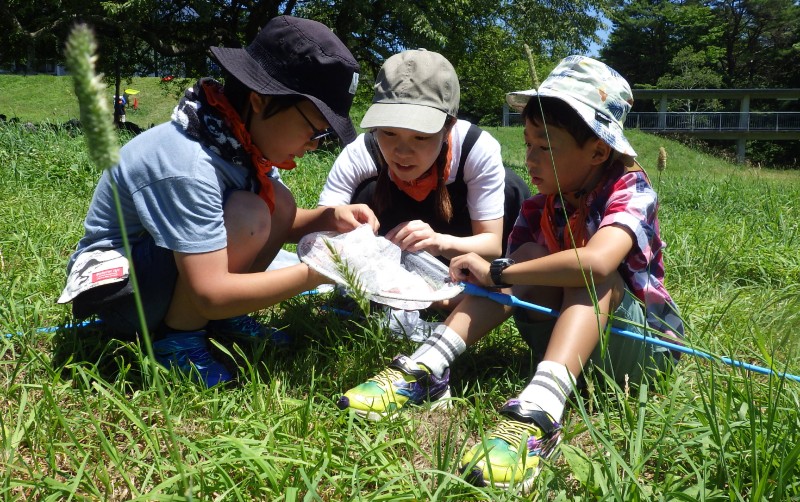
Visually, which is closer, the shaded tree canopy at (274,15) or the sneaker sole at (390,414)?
the sneaker sole at (390,414)

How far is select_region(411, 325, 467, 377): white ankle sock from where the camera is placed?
1865 mm

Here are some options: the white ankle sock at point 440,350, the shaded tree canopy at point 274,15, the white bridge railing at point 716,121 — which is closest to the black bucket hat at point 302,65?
the white ankle sock at point 440,350

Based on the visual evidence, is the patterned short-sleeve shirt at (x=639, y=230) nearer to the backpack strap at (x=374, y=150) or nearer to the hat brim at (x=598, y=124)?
the hat brim at (x=598, y=124)

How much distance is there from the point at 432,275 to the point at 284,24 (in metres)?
0.84

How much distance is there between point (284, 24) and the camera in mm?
1982

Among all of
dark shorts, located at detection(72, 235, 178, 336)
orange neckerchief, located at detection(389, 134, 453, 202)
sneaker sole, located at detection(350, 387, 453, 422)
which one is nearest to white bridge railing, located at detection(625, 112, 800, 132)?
orange neckerchief, located at detection(389, 134, 453, 202)

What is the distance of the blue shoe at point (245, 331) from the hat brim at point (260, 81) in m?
0.68

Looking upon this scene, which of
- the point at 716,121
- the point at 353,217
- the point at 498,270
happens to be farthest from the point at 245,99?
the point at 716,121

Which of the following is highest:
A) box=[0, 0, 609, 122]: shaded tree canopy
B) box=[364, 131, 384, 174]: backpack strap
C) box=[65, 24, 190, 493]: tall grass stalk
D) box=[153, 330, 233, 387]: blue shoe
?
box=[0, 0, 609, 122]: shaded tree canopy

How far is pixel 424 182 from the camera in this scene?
8.43ft

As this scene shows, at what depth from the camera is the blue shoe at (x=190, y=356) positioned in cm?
193

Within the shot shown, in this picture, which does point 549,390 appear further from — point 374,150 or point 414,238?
point 374,150

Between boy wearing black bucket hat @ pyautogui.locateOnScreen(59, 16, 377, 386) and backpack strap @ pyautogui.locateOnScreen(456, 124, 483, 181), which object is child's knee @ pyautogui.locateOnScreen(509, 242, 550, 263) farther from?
boy wearing black bucket hat @ pyautogui.locateOnScreen(59, 16, 377, 386)

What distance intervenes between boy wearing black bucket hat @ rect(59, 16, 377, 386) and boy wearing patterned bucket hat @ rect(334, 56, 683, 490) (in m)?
0.43
